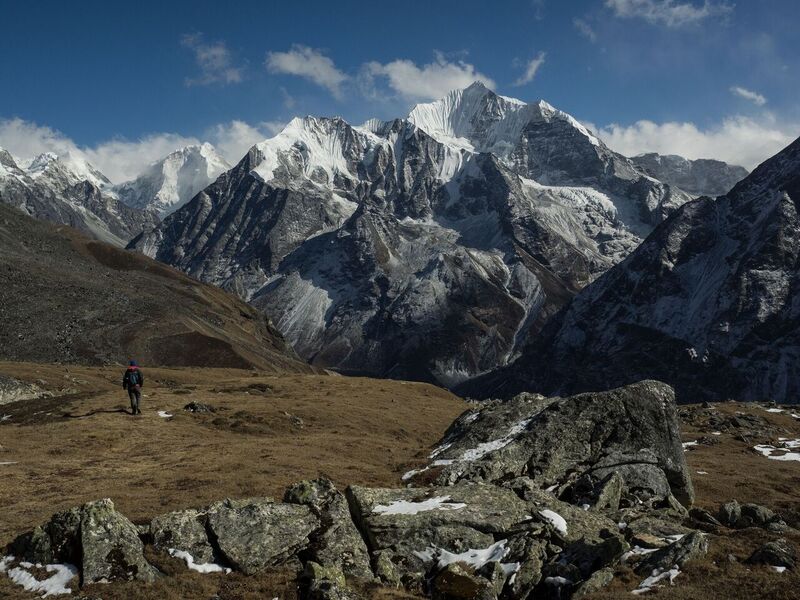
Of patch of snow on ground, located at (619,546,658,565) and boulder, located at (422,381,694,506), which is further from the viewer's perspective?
boulder, located at (422,381,694,506)

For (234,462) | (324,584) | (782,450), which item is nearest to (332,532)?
(324,584)

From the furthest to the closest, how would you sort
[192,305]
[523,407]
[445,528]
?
[192,305]
[523,407]
[445,528]

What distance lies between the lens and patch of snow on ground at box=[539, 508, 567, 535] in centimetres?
2426

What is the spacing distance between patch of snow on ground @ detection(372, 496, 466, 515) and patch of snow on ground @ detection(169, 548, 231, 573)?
638cm

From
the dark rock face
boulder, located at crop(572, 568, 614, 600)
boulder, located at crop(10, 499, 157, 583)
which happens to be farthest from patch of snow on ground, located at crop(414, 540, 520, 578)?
the dark rock face

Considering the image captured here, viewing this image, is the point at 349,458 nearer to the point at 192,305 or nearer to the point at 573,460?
the point at 573,460

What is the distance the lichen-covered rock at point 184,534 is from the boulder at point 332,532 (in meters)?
3.85

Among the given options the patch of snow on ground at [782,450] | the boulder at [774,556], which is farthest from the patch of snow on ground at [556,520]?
the patch of snow on ground at [782,450]

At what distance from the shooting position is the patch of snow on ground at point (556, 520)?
24264 millimetres

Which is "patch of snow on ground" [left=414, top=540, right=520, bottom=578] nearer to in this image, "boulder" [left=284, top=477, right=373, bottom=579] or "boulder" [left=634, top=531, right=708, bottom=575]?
"boulder" [left=284, top=477, right=373, bottom=579]

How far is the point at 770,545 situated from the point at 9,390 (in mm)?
66003

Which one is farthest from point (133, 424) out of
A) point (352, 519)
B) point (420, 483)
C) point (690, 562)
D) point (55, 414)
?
point (690, 562)

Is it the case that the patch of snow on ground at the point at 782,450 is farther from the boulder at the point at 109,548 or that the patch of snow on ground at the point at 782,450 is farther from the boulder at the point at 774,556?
the boulder at the point at 109,548

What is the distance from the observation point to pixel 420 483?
113 ft
